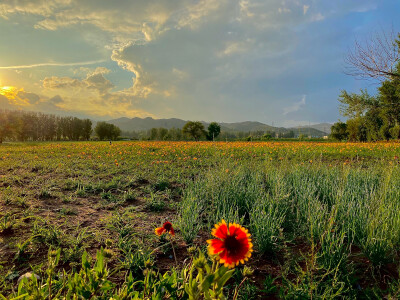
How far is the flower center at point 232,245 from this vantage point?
3.49ft

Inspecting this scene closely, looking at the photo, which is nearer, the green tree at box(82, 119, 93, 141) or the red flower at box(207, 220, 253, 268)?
the red flower at box(207, 220, 253, 268)

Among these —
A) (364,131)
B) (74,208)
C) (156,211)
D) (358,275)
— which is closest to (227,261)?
(358,275)

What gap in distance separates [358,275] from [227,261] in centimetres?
181

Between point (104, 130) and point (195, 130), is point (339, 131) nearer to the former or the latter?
point (195, 130)

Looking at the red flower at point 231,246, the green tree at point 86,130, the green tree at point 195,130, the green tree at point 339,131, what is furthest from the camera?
the green tree at point 86,130

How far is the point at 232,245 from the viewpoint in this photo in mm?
1071

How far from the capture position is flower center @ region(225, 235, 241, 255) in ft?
3.49

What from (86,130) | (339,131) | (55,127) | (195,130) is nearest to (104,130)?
(86,130)

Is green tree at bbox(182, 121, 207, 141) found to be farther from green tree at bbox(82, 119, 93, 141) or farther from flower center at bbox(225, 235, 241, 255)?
flower center at bbox(225, 235, 241, 255)

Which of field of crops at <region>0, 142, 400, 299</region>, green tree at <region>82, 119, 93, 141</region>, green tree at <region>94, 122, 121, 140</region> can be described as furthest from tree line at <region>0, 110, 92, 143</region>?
field of crops at <region>0, 142, 400, 299</region>

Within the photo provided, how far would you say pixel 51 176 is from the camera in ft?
18.3

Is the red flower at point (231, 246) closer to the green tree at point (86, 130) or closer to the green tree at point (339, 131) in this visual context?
the green tree at point (339, 131)

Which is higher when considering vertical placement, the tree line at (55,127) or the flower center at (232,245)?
the tree line at (55,127)

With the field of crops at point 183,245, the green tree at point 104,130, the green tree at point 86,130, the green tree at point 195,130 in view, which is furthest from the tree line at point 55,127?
the field of crops at point 183,245
